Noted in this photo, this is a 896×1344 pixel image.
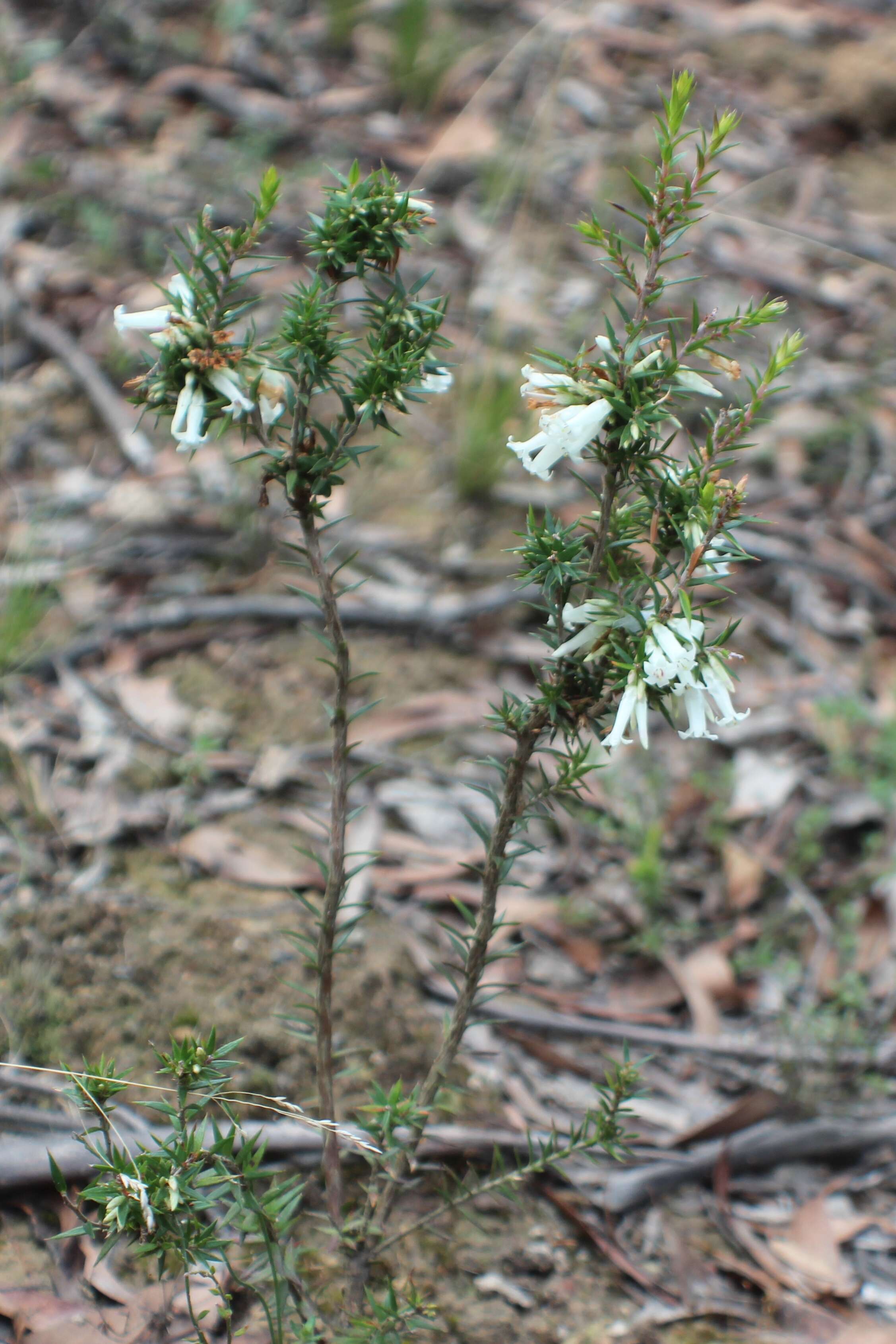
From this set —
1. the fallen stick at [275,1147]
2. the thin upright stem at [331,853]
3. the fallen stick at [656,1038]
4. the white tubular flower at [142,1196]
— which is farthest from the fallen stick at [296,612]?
the white tubular flower at [142,1196]

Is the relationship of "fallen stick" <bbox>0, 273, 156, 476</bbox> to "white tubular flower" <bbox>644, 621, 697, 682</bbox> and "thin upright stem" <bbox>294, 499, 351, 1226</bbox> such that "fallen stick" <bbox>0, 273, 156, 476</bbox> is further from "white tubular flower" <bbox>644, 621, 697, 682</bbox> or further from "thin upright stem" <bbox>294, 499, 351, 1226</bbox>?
"white tubular flower" <bbox>644, 621, 697, 682</bbox>

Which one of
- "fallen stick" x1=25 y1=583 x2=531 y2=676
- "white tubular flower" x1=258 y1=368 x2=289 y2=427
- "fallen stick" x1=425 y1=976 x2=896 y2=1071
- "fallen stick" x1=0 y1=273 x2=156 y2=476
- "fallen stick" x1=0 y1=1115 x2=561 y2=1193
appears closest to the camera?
"white tubular flower" x1=258 y1=368 x2=289 y2=427

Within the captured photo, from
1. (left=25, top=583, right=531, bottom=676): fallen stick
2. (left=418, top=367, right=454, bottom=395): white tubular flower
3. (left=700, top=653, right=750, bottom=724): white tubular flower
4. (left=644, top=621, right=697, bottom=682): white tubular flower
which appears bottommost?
(left=25, top=583, right=531, bottom=676): fallen stick

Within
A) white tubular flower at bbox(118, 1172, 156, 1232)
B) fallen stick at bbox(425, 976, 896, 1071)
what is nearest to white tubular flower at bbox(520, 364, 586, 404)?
white tubular flower at bbox(118, 1172, 156, 1232)

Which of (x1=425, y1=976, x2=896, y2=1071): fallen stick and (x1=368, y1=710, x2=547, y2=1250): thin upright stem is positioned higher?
(x1=368, y1=710, x2=547, y2=1250): thin upright stem

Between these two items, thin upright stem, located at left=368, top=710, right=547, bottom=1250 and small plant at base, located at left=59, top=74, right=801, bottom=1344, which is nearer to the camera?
small plant at base, located at left=59, top=74, right=801, bottom=1344

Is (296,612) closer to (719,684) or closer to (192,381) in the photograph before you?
(192,381)

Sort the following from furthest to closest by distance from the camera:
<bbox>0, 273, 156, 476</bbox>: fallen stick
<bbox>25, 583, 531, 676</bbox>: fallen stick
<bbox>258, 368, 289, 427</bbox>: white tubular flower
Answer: <bbox>0, 273, 156, 476</bbox>: fallen stick
<bbox>25, 583, 531, 676</bbox>: fallen stick
<bbox>258, 368, 289, 427</bbox>: white tubular flower

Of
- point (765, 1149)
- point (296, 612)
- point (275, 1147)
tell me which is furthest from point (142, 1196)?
point (296, 612)
